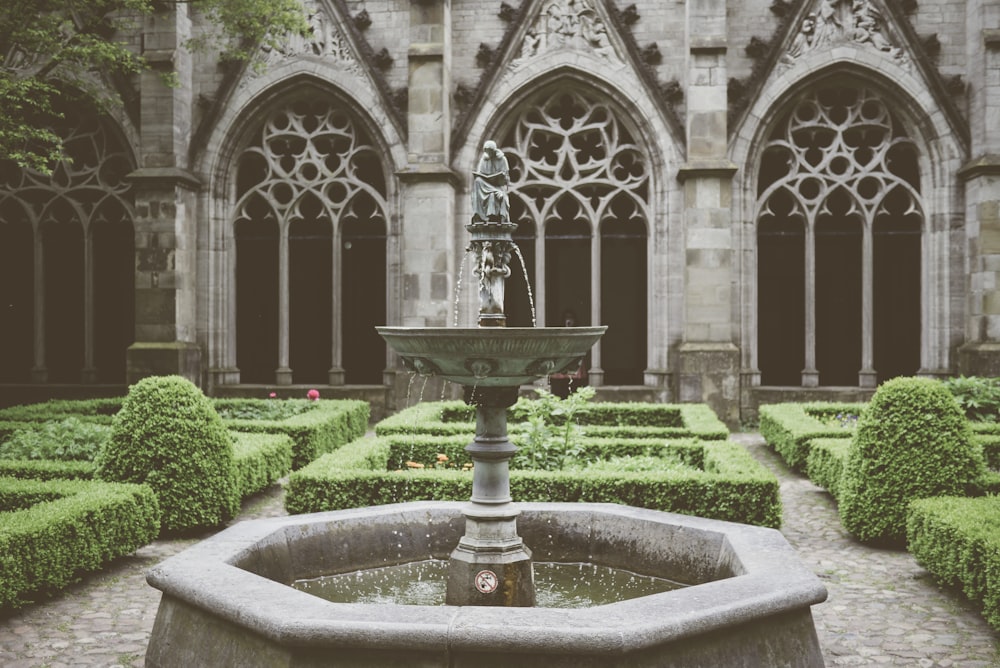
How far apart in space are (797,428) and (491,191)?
20.6 feet

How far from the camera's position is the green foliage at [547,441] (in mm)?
8133

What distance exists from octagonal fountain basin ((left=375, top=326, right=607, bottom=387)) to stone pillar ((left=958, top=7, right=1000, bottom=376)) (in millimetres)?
10898

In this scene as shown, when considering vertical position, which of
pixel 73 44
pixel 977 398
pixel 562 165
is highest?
pixel 73 44

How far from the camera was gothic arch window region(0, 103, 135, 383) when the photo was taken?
15.3 m

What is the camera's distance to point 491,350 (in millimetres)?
4273

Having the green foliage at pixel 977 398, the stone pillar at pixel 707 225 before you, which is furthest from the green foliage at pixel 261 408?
the green foliage at pixel 977 398

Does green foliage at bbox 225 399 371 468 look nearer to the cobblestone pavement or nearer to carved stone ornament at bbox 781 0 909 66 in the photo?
the cobblestone pavement

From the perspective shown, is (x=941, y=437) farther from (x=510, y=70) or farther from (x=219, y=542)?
(x=510, y=70)

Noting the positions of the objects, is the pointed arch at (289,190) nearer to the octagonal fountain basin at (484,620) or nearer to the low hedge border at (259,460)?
the low hedge border at (259,460)

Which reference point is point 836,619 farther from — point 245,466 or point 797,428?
point 245,466

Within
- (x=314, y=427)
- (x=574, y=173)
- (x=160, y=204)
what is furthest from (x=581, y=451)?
(x=160, y=204)

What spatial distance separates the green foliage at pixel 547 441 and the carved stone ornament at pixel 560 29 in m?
7.82

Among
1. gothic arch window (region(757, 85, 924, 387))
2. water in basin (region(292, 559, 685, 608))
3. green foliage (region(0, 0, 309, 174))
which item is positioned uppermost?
green foliage (region(0, 0, 309, 174))

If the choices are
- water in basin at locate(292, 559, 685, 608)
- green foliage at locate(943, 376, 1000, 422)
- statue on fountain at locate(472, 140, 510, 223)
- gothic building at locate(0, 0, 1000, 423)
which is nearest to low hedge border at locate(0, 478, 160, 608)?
water in basin at locate(292, 559, 685, 608)
